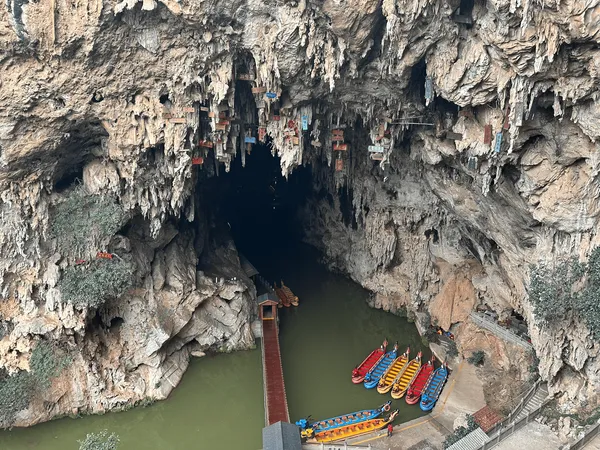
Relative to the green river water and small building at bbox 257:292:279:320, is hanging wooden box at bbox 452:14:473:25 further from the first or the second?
small building at bbox 257:292:279:320

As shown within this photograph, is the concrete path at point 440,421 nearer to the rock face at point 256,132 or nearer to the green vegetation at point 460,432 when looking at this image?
the green vegetation at point 460,432

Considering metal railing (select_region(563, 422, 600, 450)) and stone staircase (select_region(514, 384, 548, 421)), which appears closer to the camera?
metal railing (select_region(563, 422, 600, 450))

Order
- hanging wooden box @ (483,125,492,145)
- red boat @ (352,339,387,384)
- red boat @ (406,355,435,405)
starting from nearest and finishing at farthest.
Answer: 1. hanging wooden box @ (483,125,492,145)
2. red boat @ (406,355,435,405)
3. red boat @ (352,339,387,384)

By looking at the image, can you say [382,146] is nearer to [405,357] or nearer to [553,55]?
[553,55]

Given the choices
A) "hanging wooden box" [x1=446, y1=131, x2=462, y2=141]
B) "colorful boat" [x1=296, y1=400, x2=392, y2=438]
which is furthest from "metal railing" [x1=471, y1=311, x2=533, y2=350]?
"hanging wooden box" [x1=446, y1=131, x2=462, y2=141]

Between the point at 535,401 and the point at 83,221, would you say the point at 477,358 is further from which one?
the point at 83,221
